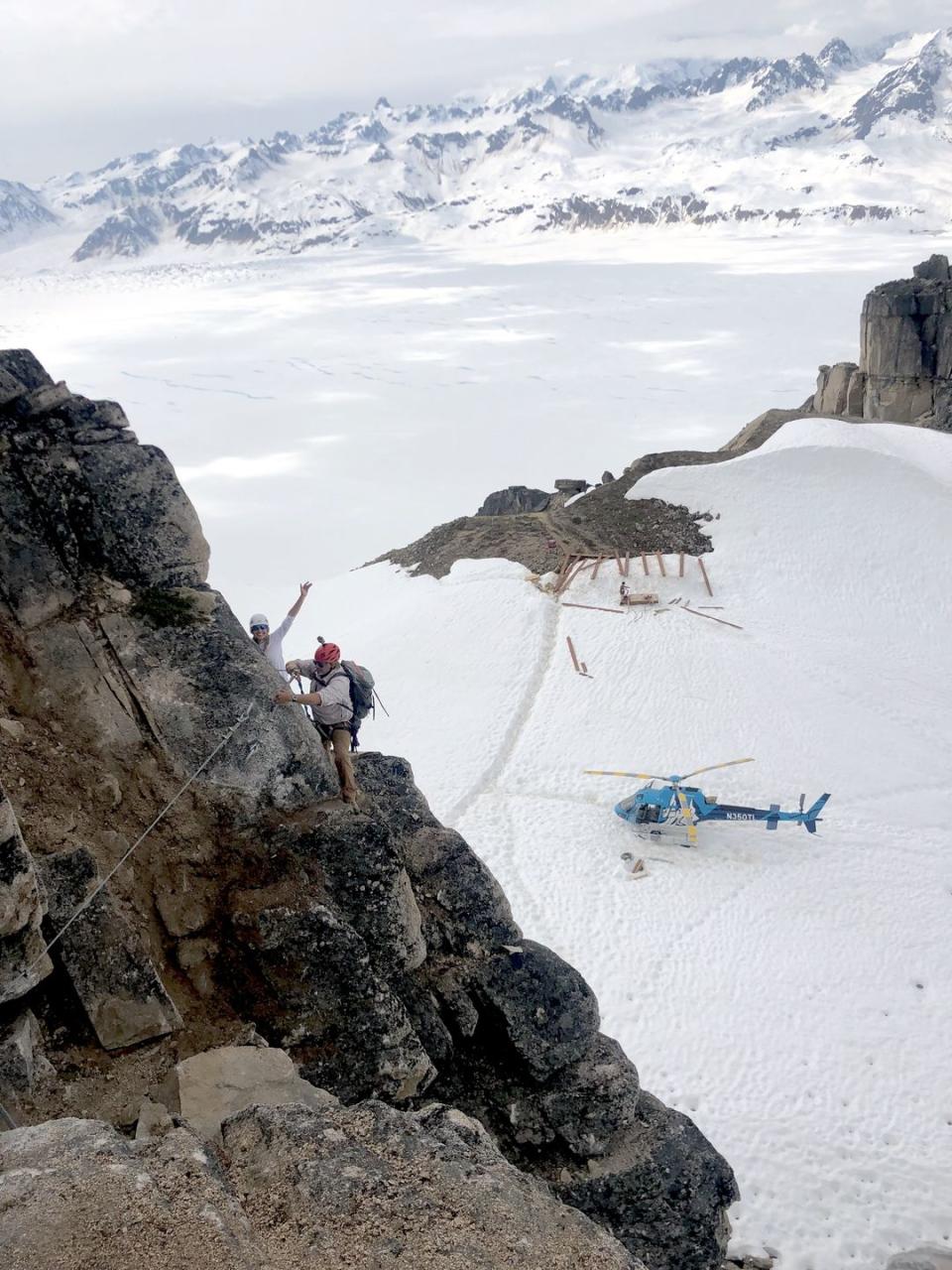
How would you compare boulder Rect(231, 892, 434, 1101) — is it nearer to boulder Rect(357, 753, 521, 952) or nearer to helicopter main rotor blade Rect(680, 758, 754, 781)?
boulder Rect(357, 753, 521, 952)

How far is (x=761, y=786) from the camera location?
71.5ft

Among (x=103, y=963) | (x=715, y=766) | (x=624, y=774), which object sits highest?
(x=103, y=963)

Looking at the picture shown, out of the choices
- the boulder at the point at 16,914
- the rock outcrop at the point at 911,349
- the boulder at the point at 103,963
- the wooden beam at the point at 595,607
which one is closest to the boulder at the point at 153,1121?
the boulder at the point at 103,963

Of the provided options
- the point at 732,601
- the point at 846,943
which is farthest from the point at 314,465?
the point at 846,943

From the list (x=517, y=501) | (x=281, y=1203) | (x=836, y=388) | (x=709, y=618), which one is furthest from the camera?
(x=836, y=388)

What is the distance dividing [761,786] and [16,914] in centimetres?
1806

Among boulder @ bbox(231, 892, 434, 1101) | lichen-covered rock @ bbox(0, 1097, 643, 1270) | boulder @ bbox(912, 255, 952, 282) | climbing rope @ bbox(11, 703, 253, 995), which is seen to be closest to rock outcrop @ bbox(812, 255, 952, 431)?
boulder @ bbox(912, 255, 952, 282)

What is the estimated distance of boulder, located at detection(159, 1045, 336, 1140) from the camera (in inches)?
272

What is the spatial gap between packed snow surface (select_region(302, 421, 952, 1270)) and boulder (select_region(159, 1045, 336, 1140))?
8.32m

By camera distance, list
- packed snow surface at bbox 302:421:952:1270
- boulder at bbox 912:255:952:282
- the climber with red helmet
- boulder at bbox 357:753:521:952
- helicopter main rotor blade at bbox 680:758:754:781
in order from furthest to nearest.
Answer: boulder at bbox 912:255:952:282, helicopter main rotor blade at bbox 680:758:754:781, packed snow surface at bbox 302:421:952:1270, the climber with red helmet, boulder at bbox 357:753:521:952

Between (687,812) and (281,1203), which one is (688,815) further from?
(281,1203)

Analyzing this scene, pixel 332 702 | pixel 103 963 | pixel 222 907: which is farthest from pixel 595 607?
pixel 103 963

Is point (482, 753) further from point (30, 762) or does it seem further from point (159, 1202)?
point (159, 1202)

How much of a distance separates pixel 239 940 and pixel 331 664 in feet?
10.7
